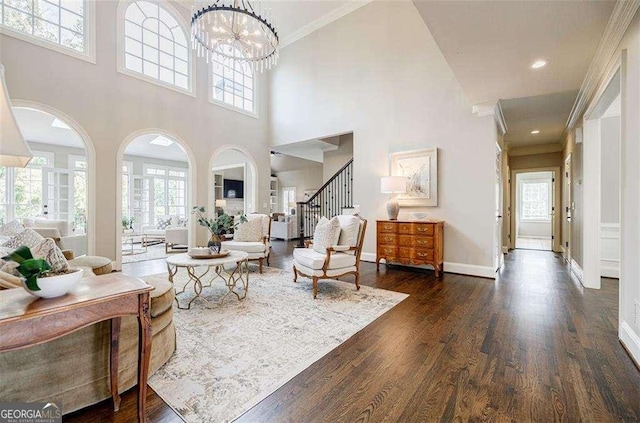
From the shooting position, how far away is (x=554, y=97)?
4094 mm

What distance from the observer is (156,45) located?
18.0 feet

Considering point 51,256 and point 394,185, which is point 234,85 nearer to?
point 394,185

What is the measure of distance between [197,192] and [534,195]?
462 inches

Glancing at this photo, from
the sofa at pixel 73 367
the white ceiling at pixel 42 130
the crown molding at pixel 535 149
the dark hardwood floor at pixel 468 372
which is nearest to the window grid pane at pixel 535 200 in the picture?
the crown molding at pixel 535 149

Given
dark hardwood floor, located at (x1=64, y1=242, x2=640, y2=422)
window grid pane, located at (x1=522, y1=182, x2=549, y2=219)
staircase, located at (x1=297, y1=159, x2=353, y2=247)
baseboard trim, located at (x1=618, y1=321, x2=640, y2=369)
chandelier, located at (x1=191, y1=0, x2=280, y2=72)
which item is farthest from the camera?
window grid pane, located at (x1=522, y1=182, x2=549, y2=219)

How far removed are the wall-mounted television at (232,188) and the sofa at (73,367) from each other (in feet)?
32.7

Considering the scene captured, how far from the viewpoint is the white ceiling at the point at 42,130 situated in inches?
229

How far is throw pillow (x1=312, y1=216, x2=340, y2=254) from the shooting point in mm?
3639

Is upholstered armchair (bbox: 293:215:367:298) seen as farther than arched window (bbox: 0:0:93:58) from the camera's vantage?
No

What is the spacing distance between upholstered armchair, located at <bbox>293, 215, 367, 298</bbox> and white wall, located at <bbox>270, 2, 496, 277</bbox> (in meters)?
1.71

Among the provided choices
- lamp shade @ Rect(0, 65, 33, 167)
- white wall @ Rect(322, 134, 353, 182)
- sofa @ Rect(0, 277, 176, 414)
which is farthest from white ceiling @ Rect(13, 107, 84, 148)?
sofa @ Rect(0, 277, 176, 414)

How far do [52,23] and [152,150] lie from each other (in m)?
4.73

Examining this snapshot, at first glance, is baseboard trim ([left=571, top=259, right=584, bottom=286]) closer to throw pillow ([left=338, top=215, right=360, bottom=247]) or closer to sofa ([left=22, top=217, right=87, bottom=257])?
throw pillow ([left=338, top=215, right=360, bottom=247])

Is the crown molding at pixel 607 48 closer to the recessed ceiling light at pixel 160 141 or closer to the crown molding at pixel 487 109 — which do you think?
the crown molding at pixel 487 109
